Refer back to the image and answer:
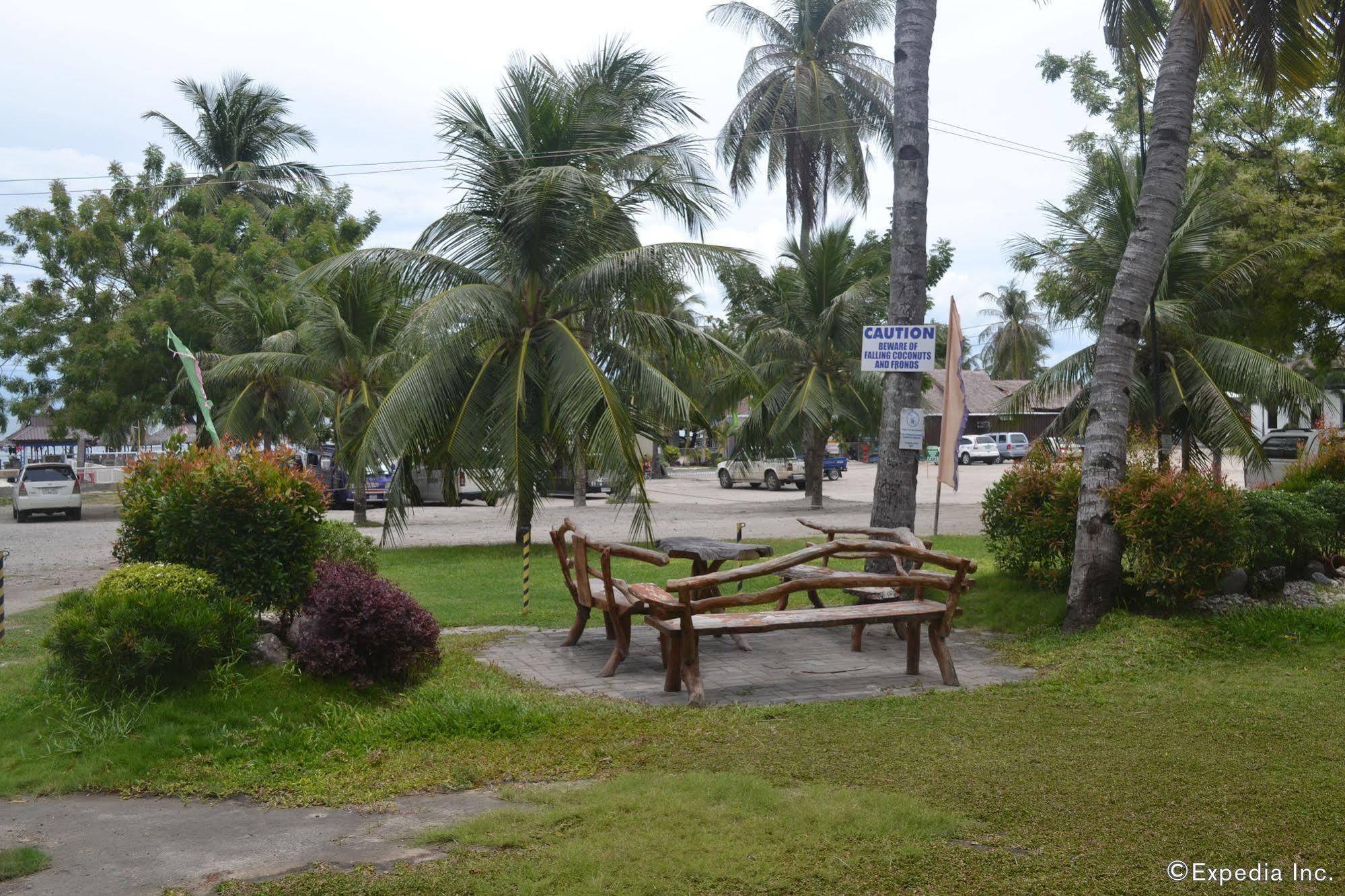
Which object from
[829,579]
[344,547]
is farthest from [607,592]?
[344,547]

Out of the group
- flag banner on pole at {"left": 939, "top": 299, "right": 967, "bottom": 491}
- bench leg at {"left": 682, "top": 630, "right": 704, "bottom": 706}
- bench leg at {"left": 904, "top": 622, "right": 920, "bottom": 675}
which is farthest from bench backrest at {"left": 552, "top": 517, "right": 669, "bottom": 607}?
flag banner on pole at {"left": 939, "top": 299, "right": 967, "bottom": 491}

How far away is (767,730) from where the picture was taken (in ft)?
20.9

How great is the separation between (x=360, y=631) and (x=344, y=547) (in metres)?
1.85

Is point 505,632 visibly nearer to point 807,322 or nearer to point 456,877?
point 456,877

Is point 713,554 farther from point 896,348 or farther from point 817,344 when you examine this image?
point 817,344

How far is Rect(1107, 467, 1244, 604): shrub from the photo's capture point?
8.88 m

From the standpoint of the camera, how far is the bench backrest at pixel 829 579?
7.16 metres

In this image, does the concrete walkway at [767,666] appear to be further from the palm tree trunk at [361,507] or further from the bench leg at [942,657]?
the palm tree trunk at [361,507]

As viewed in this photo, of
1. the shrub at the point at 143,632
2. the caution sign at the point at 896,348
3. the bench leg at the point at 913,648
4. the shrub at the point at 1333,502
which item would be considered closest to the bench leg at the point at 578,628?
the bench leg at the point at 913,648

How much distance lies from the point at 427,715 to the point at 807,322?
862 inches

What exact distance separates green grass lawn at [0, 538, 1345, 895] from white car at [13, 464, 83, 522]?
22.4 meters

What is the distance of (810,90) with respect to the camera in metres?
35.4

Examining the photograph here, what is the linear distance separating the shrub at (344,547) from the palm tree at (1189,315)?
13587mm

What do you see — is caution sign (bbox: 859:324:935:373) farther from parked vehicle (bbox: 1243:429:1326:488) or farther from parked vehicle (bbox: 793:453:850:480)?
parked vehicle (bbox: 793:453:850:480)
